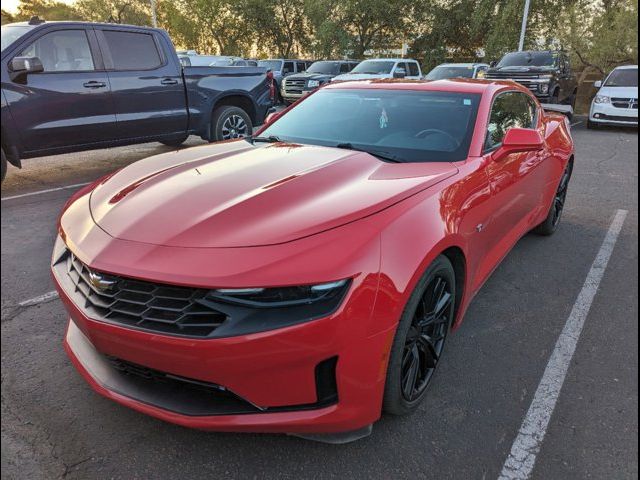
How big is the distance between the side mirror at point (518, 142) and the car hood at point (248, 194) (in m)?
0.53

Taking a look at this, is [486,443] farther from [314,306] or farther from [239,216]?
[239,216]

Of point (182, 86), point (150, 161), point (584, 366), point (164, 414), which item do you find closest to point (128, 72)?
point (182, 86)

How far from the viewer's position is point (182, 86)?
24.0 ft

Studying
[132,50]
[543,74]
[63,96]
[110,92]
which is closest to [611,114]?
[543,74]

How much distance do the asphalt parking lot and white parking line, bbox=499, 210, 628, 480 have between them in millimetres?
33

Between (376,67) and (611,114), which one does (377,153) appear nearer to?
(611,114)

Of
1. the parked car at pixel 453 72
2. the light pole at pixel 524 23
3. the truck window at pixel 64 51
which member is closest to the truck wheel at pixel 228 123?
the truck window at pixel 64 51

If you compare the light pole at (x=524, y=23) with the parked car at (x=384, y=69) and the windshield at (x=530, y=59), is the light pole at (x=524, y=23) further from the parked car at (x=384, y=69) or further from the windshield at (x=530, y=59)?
the parked car at (x=384, y=69)

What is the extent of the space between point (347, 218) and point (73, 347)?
139cm

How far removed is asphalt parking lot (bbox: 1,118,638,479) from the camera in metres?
1.98

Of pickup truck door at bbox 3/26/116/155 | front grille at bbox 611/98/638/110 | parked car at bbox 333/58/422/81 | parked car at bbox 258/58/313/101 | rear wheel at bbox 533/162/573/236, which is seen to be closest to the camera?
rear wheel at bbox 533/162/573/236

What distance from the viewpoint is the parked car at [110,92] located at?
5.53 m

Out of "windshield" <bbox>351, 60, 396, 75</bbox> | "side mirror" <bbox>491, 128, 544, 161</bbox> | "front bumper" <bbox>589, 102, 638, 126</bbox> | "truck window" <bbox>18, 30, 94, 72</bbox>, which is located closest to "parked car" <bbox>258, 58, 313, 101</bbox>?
"windshield" <bbox>351, 60, 396, 75</bbox>

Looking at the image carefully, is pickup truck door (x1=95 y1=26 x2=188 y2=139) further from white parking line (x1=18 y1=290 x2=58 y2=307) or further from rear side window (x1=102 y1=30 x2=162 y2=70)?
white parking line (x1=18 y1=290 x2=58 y2=307)
